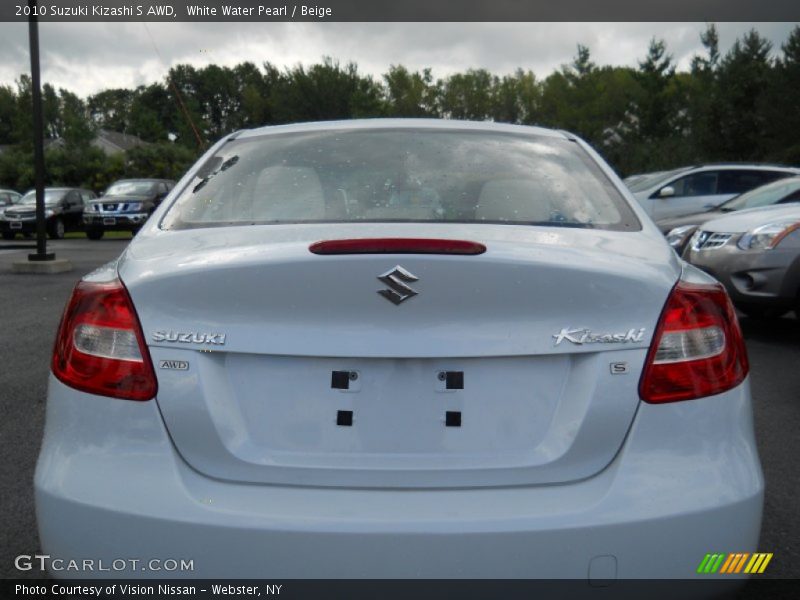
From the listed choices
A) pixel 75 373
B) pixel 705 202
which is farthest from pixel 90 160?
pixel 75 373

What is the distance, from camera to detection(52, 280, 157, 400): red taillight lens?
2.21 meters

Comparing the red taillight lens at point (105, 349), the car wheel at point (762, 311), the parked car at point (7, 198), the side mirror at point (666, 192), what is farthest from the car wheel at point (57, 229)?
the red taillight lens at point (105, 349)

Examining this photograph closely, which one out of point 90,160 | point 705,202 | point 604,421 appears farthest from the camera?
point 90,160

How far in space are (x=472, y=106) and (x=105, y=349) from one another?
114m

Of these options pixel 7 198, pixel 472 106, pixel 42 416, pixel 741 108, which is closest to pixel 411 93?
pixel 472 106

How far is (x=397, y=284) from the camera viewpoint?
213cm

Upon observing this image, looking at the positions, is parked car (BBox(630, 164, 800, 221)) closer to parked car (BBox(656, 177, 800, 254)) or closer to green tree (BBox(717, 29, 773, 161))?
parked car (BBox(656, 177, 800, 254))

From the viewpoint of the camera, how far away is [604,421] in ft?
7.10

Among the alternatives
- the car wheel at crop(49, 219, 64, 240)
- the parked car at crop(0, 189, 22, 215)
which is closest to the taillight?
the car wheel at crop(49, 219, 64, 240)

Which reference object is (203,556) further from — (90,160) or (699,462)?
(90,160)

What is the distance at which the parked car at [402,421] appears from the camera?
6.76ft

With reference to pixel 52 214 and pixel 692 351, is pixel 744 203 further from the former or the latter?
pixel 52 214

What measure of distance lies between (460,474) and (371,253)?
534 mm

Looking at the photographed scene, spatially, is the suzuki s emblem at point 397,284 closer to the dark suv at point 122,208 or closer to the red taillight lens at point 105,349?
the red taillight lens at point 105,349
